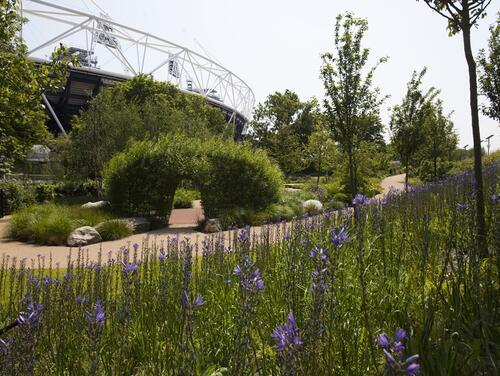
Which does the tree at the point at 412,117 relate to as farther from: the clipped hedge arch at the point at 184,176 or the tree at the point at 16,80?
the tree at the point at 16,80

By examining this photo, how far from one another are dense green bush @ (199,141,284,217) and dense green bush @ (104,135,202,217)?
62 cm

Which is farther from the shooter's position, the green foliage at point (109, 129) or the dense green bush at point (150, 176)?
the green foliage at point (109, 129)

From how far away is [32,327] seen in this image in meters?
1.42

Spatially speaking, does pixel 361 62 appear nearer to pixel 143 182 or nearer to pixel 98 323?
pixel 143 182

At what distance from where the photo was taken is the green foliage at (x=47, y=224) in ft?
34.8

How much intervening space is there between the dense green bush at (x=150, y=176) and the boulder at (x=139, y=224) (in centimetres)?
116

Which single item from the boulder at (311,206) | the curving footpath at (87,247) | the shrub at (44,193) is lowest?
the curving footpath at (87,247)

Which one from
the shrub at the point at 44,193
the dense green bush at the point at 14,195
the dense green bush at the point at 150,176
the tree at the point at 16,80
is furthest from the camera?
the shrub at the point at 44,193

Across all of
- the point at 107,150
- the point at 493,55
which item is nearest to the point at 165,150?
the point at 107,150

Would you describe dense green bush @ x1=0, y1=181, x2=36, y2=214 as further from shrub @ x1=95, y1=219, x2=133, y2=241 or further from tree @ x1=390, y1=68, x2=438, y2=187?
tree @ x1=390, y1=68, x2=438, y2=187

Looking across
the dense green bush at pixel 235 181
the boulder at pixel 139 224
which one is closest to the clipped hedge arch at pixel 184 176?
the dense green bush at pixel 235 181

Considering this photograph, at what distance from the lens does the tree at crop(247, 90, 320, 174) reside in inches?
1277

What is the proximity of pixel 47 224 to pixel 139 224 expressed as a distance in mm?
2597

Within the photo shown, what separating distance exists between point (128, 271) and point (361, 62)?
925 centimetres
